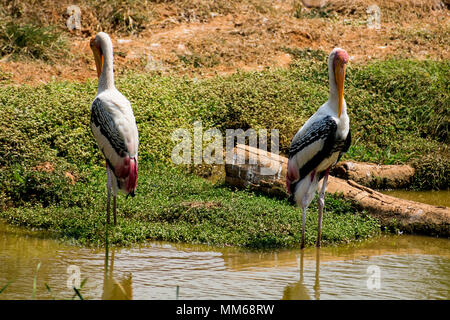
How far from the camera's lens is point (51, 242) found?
21.1 feet

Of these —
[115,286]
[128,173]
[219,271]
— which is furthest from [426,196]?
[115,286]

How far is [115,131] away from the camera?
6578 millimetres

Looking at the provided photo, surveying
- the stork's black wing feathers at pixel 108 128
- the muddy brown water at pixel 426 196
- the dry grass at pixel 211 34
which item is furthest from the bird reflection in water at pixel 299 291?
the dry grass at pixel 211 34

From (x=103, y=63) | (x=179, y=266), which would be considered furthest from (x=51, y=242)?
(x=103, y=63)

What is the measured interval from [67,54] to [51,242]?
6.65m

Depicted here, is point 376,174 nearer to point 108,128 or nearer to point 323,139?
point 323,139

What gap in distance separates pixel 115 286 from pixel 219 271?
951 mm

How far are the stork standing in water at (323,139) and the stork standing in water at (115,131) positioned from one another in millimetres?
1669

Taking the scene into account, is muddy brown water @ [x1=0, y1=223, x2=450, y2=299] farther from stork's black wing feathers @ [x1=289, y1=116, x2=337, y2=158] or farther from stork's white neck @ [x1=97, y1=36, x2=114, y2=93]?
stork's white neck @ [x1=97, y1=36, x2=114, y2=93]

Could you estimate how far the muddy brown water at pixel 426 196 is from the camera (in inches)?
343

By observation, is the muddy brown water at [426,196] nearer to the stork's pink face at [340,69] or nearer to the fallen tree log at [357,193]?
the fallen tree log at [357,193]

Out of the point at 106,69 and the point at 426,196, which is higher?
the point at 106,69
